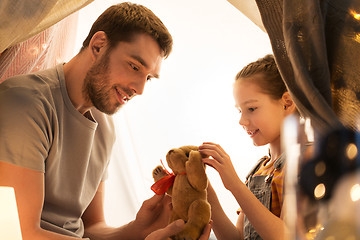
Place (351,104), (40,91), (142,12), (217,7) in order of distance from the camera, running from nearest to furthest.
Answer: (351,104)
(40,91)
(142,12)
(217,7)

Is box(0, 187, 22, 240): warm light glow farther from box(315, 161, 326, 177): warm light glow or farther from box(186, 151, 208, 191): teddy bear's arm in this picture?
box(315, 161, 326, 177): warm light glow

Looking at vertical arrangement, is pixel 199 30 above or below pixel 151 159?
above

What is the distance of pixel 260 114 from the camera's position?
1.29 meters

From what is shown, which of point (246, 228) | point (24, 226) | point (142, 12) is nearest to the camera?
point (24, 226)

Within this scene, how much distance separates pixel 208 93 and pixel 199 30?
0.31 metres

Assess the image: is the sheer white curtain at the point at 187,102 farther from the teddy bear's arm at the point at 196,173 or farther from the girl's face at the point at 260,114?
the teddy bear's arm at the point at 196,173

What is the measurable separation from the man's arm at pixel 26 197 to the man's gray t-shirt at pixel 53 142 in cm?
2

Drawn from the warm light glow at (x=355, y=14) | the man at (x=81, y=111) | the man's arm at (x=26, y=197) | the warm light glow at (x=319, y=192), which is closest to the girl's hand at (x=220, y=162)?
the man at (x=81, y=111)

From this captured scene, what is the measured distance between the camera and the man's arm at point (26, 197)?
3.33 feet

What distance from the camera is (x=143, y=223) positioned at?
1.34 meters

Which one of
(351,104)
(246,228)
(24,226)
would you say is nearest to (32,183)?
(24,226)

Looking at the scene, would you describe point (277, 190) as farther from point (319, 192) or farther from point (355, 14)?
point (319, 192)

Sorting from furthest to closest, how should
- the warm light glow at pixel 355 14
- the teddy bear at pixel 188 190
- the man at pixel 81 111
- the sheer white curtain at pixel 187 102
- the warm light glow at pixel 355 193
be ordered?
Answer: the sheer white curtain at pixel 187 102 < the man at pixel 81 111 < the teddy bear at pixel 188 190 < the warm light glow at pixel 355 14 < the warm light glow at pixel 355 193

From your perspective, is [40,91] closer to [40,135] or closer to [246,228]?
[40,135]
